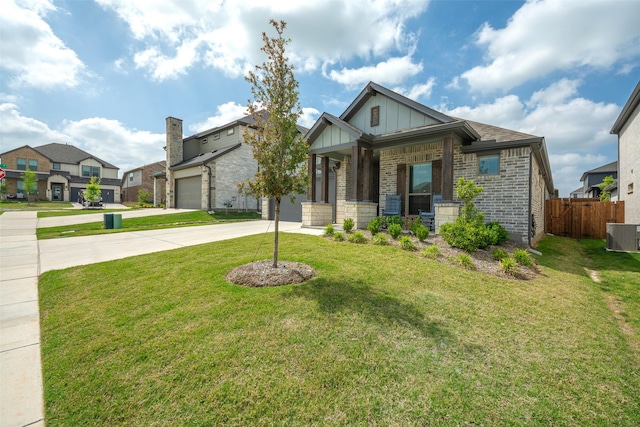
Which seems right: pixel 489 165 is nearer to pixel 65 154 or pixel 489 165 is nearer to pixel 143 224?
pixel 143 224

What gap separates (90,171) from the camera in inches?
1521

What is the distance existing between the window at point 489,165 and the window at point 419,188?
1763 mm

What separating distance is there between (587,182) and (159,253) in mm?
49075

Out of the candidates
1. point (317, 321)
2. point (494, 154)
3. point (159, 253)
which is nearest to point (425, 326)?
point (317, 321)

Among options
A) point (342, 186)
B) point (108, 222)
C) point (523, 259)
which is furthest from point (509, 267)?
point (108, 222)

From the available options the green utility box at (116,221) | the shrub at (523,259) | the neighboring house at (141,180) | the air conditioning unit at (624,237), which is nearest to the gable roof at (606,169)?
the air conditioning unit at (624,237)

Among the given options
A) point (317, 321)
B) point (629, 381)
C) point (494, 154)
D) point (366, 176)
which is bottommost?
point (629, 381)

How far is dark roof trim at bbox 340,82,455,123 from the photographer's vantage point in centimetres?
877

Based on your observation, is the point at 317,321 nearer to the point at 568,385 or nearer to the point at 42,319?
the point at 568,385

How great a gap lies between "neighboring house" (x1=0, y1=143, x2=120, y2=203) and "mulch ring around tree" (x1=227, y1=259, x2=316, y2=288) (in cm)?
4222

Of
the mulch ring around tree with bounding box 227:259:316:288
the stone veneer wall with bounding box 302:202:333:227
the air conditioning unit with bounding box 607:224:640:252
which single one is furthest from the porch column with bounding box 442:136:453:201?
the air conditioning unit with bounding box 607:224:640:252

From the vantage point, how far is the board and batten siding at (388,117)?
31.2ft

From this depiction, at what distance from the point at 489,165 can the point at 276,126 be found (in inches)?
309

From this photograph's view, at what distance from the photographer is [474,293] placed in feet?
14.5
